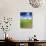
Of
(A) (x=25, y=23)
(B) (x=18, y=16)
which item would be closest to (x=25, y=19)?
(A) (x=25, y=23)

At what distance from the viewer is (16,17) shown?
460 centimetres

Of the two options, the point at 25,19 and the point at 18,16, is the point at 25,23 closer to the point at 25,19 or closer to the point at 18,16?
the point at 25,19

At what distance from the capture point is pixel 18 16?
15.1ft

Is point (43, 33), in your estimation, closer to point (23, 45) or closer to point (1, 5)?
point (23, 45)

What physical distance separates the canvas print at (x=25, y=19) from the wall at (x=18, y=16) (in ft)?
0.34

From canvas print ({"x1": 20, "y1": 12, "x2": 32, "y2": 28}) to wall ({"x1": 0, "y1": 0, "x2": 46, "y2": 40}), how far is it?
0.10 metres

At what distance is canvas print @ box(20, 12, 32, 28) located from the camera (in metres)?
4.61

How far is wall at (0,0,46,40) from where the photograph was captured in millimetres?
4574

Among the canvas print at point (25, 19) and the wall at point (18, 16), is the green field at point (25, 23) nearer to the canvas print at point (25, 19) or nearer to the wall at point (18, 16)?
the canvas print at point (25, 19)

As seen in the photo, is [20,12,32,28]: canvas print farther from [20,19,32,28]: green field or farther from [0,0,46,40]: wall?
[0,0,46,40]: wall

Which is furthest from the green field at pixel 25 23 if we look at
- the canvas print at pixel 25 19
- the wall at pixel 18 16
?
the wall at pixel 18 16

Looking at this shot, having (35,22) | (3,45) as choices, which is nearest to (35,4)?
(35,22)

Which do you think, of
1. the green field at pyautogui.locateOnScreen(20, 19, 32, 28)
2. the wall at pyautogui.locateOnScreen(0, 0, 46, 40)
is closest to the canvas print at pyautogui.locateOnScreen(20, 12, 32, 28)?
the green field at pyautogui.locateOnScreen(20, 19, 32, 28)

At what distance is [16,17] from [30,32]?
0.71 meters
